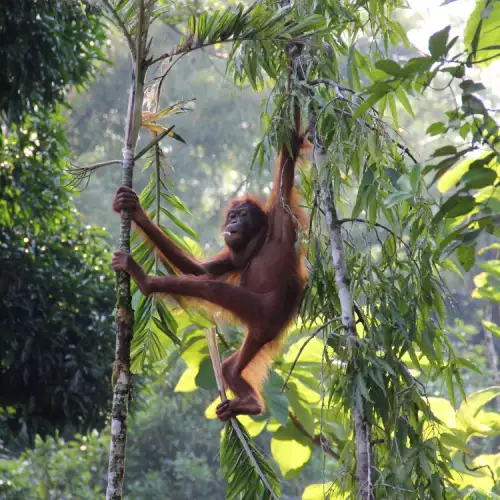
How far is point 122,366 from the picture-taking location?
2.53 m

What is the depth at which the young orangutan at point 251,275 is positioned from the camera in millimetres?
2949

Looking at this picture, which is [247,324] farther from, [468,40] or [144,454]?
[144,454]

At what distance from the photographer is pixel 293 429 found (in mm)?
3814

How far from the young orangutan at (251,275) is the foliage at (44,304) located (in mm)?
2664

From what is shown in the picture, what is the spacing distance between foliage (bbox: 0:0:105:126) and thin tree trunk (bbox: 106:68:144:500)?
301 cm

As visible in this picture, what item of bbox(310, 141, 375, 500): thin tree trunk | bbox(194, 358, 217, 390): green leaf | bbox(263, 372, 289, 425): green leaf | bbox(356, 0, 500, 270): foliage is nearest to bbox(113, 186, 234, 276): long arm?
bbox(194, 358, 217, 390): green leaf

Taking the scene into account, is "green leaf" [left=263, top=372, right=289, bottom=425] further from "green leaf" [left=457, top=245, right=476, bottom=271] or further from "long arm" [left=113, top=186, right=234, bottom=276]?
"green leaf" [left=457, top=245, right=476, bottom=271]

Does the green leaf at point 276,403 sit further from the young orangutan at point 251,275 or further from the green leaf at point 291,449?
the green leaf at point 291,449

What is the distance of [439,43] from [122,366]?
5.27 ft

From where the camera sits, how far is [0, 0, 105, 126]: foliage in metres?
5.47

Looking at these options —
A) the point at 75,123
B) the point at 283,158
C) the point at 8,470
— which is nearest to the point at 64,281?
the point at 8,470

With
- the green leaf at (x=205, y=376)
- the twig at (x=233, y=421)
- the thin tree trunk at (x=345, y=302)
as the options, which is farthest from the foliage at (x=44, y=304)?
the thin tree trunk at (x=345, y=302)

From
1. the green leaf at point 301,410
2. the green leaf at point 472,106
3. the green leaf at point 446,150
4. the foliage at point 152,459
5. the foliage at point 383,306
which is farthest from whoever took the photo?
the foliage at point 152,459

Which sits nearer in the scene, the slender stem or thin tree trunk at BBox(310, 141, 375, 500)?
thin tree trunk at BBox(310, 141, 375, 500)
